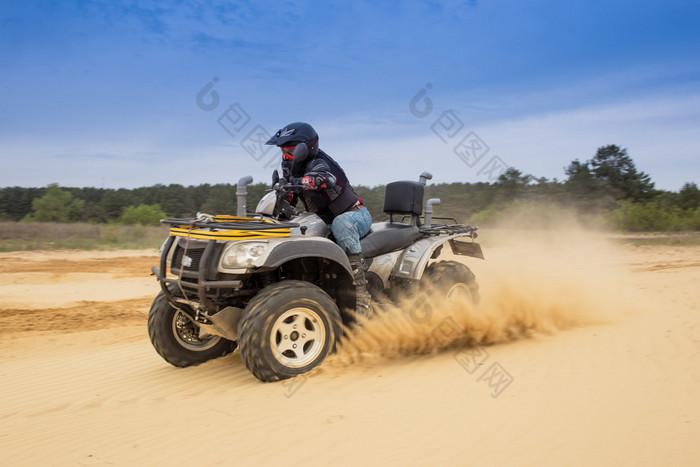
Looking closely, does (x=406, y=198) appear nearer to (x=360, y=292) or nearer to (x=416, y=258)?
(x=416, y=258)

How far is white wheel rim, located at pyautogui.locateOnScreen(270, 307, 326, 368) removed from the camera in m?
4.57

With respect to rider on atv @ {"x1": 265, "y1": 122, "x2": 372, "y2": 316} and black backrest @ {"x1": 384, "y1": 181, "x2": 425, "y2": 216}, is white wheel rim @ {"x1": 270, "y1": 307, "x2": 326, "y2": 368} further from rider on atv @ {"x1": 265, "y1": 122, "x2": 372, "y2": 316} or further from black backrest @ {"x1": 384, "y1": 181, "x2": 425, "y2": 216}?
black backrest @ {"x1": 384, "y1": 181, "x2": 425, "y2": 216}

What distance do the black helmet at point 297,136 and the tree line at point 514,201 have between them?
57.6 ft

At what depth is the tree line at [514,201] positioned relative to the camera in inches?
1056

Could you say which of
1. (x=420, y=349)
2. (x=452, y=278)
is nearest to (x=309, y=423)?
(x=420, y=349)

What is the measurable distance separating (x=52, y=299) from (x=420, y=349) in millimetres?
7795

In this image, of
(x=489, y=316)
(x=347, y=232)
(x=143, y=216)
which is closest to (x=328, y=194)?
(x=347, y=232)

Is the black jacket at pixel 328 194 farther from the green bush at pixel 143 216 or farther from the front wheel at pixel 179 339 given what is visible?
the green bush at pixel 143 216

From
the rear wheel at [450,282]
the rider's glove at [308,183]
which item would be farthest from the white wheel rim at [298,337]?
the rear wheel at [450,282]

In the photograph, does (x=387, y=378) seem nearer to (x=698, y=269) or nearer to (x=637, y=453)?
(x=637, y=453)

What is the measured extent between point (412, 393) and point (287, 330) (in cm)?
118

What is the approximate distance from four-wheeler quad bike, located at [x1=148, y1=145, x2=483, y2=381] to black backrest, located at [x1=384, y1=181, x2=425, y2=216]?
85 centimetres

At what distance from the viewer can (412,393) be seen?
4.46 metres

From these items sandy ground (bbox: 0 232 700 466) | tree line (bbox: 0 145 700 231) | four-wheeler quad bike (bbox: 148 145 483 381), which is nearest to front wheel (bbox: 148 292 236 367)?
four-wheeler quad bike (bbox: 148 145 483 381)
